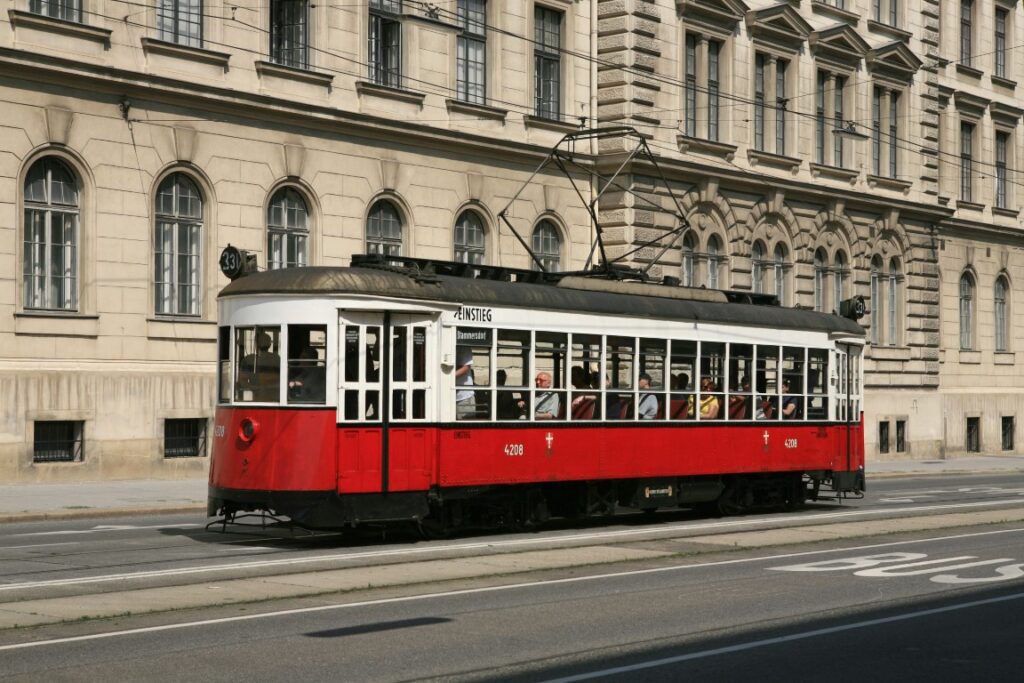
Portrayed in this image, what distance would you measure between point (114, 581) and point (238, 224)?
651 inches

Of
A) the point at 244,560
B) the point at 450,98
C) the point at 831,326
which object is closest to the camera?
the point at 244,560

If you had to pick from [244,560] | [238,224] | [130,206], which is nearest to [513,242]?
[238,224]

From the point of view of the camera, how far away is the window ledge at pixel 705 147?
130ft

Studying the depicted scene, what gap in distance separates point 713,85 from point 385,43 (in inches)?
432

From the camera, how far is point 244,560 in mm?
16219

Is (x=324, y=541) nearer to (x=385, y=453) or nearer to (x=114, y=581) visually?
(x=385, y=453)

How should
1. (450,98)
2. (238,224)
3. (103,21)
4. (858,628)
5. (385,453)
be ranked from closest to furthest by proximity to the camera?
(858,628), (385,453), (103,21), (238,224), (450,98)

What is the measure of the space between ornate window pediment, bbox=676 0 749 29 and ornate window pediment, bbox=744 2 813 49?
47cm

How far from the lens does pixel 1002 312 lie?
54750mm

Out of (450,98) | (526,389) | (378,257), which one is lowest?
(526,389)

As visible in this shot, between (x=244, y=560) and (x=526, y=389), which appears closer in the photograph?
(x=244, y=560)

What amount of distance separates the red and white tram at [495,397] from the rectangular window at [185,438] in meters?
9.91

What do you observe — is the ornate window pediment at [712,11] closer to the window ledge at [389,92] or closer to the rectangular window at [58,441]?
the window ledge at [389,92]

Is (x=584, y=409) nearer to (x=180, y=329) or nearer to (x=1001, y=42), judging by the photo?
(x=180, y=329)
